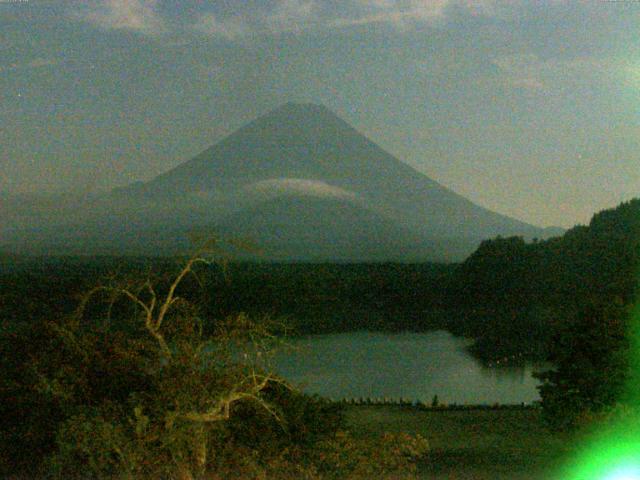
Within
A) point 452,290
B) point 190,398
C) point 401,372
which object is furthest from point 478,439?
point 452,290

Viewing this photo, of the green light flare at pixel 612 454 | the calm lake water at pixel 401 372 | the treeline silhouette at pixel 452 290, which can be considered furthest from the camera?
the treeline silhouette at pixel 452 290

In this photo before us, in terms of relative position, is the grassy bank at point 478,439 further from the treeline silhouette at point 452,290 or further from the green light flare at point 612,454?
the treeline silhouette at point 452,290

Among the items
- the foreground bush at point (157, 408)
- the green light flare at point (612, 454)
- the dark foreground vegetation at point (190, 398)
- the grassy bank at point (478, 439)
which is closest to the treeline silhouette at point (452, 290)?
the grassy bank at point (478, 439)

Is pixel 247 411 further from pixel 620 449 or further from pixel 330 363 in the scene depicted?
pixel 330 363

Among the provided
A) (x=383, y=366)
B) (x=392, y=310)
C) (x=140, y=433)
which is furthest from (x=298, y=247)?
(x=140, y=433)

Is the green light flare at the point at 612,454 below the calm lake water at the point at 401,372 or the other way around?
the other way around

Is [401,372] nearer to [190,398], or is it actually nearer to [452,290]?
[190,398]
